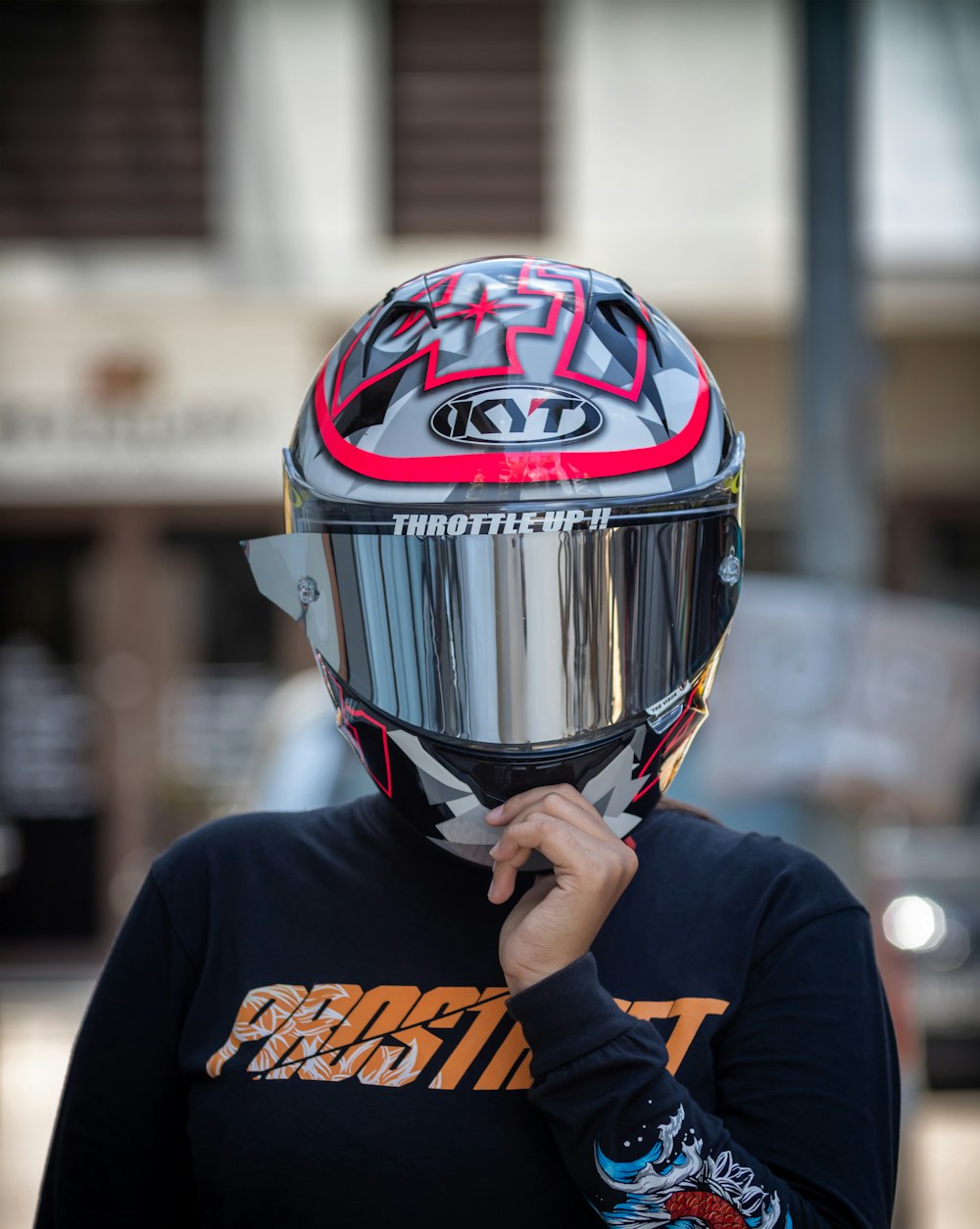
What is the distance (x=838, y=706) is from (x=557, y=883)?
2256 millimetres

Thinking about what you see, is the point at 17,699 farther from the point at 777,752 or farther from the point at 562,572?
the point at 562,572

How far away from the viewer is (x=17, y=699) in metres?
9.56

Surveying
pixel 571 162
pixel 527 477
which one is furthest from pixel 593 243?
pixel 527 477

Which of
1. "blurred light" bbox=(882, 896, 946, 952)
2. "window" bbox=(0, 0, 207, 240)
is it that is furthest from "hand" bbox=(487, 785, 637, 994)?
"window" bbox=(0, 0, 207, 240)

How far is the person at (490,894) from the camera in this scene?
4.33ft

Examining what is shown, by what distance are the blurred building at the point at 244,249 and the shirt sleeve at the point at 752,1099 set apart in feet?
26.8

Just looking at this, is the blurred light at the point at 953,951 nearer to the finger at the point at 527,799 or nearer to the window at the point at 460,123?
the finger at the point at 527,799

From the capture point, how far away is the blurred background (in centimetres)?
940

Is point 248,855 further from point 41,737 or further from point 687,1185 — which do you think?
point 41,737

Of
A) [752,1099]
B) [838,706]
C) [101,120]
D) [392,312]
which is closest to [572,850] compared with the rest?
[752,1099]

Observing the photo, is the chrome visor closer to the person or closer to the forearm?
the person

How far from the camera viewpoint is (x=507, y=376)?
4.74 ft

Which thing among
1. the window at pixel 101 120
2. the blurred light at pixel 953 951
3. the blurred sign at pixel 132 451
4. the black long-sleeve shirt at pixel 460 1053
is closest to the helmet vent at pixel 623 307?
the black long-sleeve shirt at pixel 460 1053

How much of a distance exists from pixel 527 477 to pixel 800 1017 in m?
0.53
